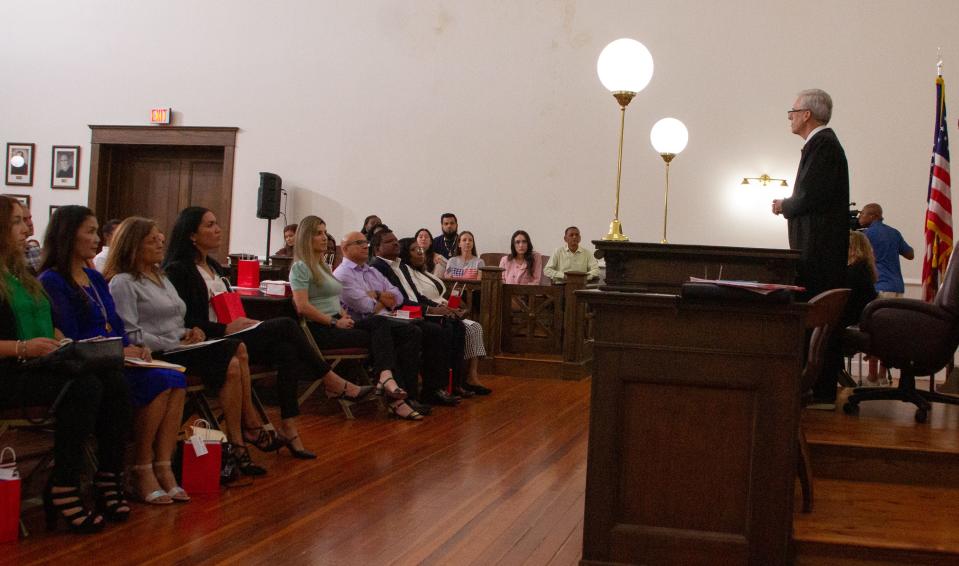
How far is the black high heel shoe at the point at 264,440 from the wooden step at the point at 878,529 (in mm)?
2300

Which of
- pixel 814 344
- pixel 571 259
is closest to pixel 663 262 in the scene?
pixel 814 344

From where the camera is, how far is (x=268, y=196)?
10875 millimetres

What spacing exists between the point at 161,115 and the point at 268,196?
2038 millimetres

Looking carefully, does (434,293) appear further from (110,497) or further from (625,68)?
(110,497)

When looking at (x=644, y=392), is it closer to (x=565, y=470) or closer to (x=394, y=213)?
(x=565, y=470)

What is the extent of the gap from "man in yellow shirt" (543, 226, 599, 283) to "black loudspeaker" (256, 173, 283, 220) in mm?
3332

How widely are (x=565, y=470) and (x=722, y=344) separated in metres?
1.77

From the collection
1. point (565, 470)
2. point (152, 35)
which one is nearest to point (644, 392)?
point (565, 470)

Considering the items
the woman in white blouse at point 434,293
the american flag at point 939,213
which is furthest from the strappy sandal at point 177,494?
the american flag at point 939,213

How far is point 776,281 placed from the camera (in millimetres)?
3377

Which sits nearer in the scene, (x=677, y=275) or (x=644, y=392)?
(x=644, y=392)

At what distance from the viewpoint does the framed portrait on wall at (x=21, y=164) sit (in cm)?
1218

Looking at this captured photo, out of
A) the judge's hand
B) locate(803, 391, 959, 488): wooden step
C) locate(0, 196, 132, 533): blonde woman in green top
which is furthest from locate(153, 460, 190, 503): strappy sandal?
locate(803, 391, 959, 488): wooden step

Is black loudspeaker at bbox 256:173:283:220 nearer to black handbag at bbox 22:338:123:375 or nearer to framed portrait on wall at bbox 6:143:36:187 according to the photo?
framed portrait on wall at bbox 6:143:36:187
